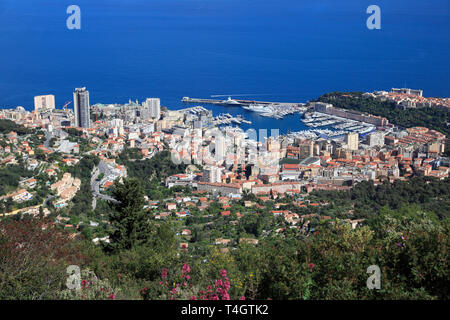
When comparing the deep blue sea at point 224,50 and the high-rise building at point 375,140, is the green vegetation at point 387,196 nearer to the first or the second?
the high-rise building at point 375,140

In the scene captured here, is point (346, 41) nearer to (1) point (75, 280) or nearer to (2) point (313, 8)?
(2) point (313, 8)

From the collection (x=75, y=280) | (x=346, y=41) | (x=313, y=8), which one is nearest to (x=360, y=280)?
(x=75, y=280)

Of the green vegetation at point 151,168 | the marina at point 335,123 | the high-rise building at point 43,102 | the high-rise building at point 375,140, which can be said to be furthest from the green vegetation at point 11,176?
the marina at point 335,123

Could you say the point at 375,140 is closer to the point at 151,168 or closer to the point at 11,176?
the point at 151,168
